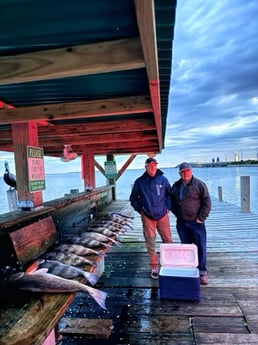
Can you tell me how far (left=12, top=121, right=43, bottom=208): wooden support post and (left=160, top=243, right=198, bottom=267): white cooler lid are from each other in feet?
5.79

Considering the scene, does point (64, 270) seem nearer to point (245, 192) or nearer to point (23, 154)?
point (23, 154)

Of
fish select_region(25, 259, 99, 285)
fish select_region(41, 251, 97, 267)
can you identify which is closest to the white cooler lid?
fish select_region(41, 251, 97, 267)

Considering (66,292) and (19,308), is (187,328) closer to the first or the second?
(66,292)

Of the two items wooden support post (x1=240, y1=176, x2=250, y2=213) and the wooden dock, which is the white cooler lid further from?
wooden support post (x1=240, y1=176, x2=250, y2=213)

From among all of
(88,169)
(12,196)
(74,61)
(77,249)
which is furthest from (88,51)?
(88,169)

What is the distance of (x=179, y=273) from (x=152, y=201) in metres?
0.97

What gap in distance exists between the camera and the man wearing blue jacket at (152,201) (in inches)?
149

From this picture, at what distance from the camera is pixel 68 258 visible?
2.69m

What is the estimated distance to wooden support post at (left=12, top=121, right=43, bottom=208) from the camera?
3.29 meters

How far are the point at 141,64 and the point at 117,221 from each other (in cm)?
369

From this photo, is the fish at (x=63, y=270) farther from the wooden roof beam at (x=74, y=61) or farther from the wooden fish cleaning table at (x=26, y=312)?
the wooden roof beam at (x=74, y=61)

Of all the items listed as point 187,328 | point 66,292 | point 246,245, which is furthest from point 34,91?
point 246,245

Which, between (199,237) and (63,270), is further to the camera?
(199,237)

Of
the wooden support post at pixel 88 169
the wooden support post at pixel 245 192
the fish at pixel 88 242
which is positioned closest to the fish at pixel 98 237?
the fish at pixel 88 242
